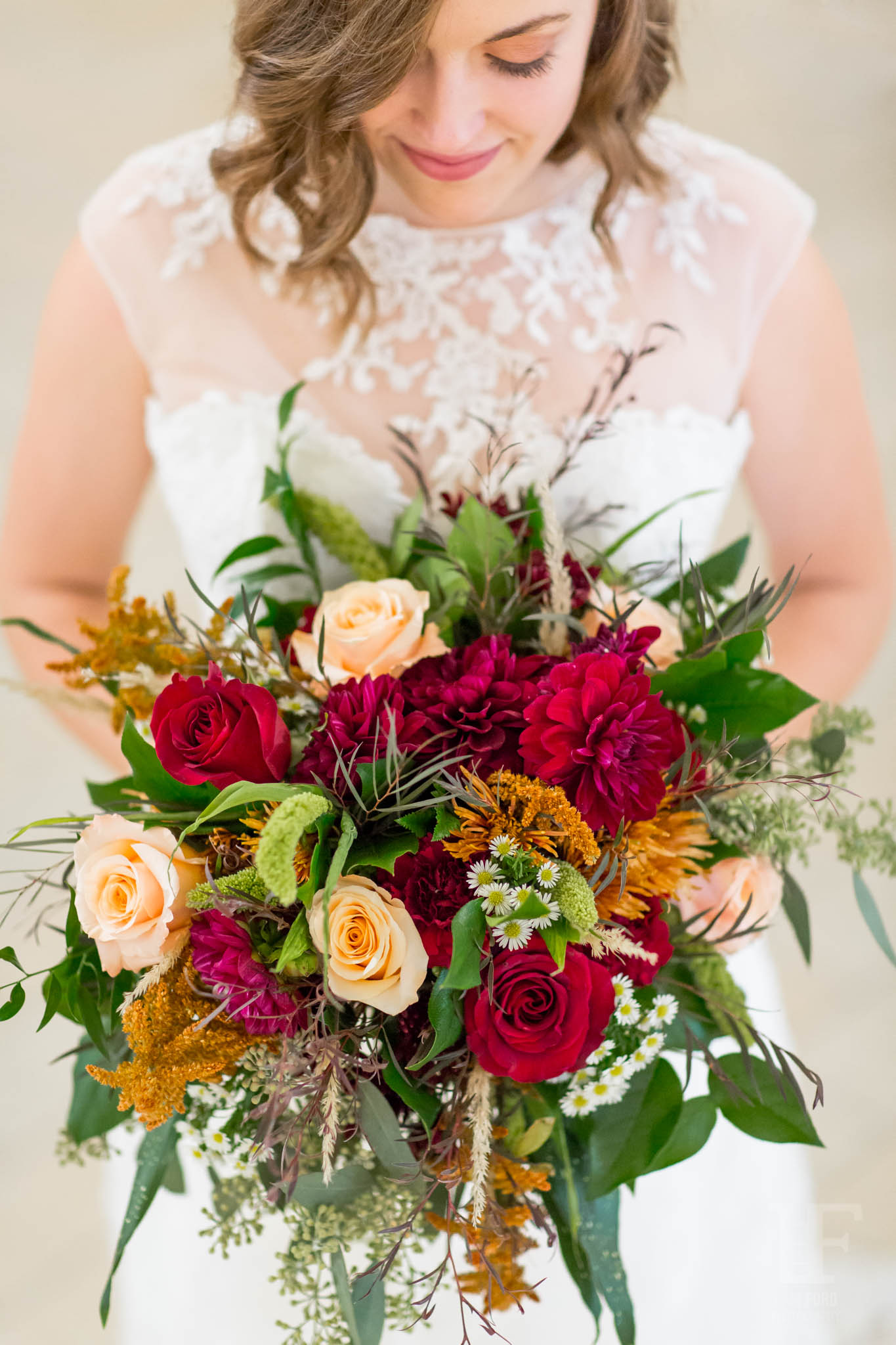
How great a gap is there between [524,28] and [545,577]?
422 millimetres

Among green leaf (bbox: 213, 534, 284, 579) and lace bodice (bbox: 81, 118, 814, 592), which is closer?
green leaf (bbox: 213, 534, 284, 579)

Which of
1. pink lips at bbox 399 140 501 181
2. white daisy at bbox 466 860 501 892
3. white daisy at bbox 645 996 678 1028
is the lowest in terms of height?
white daisy at bbox 645 996 678 1028

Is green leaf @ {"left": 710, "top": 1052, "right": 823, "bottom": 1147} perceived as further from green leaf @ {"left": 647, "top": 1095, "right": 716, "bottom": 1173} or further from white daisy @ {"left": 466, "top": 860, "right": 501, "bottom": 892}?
white daisy @ {"left": 466, "top": 860, "right": 501, "bottom": 892}

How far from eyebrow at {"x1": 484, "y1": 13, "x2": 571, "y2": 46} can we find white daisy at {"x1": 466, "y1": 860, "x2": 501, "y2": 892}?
0.63 m

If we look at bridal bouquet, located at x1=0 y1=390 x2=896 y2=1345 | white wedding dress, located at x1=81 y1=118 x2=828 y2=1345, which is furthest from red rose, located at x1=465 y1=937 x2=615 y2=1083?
white wedding dress, located at x1=81 y1=118 x2=828 y2=1345

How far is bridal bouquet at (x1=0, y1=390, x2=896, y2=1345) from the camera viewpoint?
23.4 inches

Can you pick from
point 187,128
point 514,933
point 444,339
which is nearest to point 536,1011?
point 514,933

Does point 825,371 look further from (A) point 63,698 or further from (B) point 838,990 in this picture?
(B) point 838,990

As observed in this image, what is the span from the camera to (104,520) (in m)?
1.23

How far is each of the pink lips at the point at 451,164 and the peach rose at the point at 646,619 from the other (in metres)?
0.41

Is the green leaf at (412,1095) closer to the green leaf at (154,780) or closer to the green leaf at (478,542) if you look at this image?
the green leaf at (154,780)

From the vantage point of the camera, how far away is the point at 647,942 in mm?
651

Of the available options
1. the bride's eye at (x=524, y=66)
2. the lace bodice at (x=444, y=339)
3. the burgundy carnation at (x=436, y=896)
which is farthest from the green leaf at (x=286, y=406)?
the burgundy carnation at (x=436, y=896)

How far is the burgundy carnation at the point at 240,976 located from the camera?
0.60 meters
